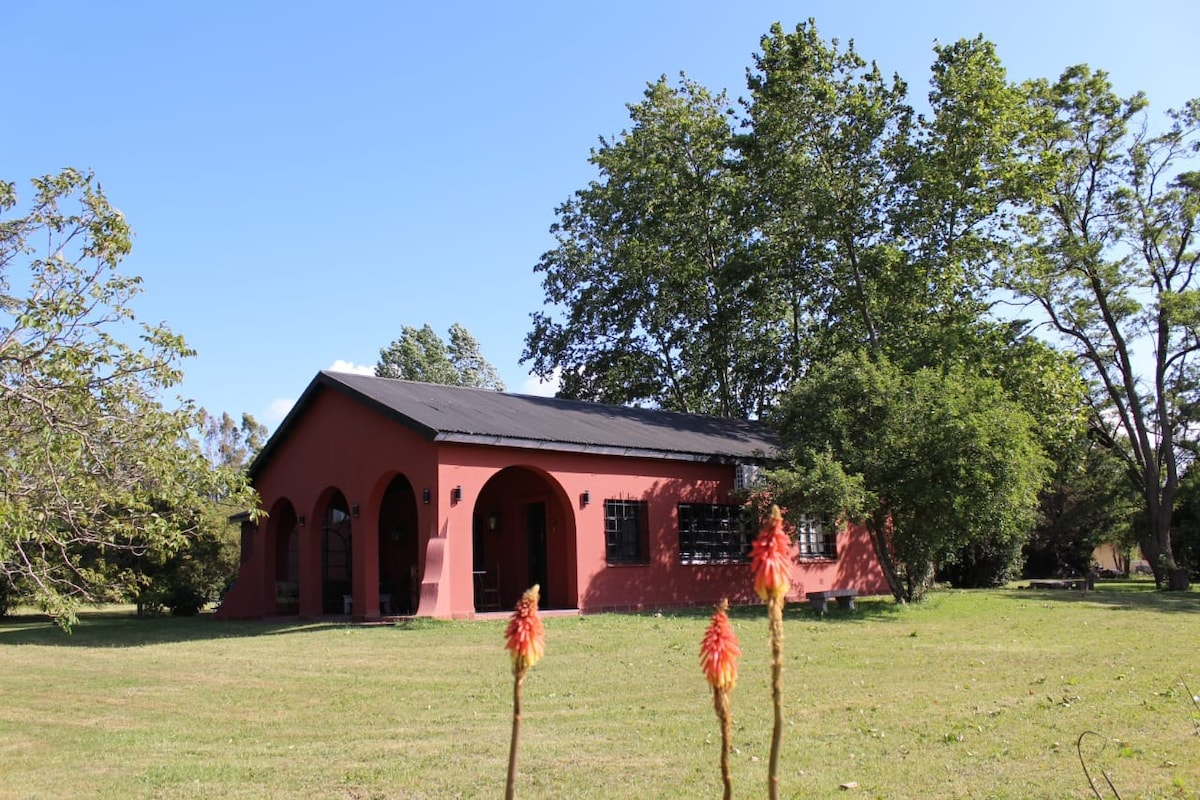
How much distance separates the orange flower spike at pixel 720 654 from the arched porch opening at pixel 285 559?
19.9 m

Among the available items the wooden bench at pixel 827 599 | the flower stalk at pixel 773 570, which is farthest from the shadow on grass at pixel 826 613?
the flower stalk at pixel 773 570

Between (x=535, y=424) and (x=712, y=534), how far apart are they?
4619 millimetres

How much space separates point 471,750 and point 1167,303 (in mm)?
26423

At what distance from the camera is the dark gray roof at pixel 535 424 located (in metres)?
17.0

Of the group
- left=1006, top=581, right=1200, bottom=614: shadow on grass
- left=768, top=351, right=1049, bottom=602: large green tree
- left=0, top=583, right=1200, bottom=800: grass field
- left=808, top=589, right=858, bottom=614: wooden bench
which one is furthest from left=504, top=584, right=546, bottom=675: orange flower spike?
left=1006, top=581, right=1200, bottom=614: shadow on grass

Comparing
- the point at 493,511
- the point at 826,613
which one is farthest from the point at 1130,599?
the point at 493,511

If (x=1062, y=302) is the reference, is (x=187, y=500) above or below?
below

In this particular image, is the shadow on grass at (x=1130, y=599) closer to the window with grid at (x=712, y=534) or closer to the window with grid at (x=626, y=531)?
the window with grid at (x=712, y=534)

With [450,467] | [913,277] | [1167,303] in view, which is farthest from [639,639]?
[1167,303]

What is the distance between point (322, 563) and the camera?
2116 cm

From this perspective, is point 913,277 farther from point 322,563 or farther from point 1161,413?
point 322,563

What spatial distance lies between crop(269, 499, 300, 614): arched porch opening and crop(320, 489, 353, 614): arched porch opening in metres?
0.75

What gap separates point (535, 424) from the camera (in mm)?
18812

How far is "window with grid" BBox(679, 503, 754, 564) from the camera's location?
65.3ft
